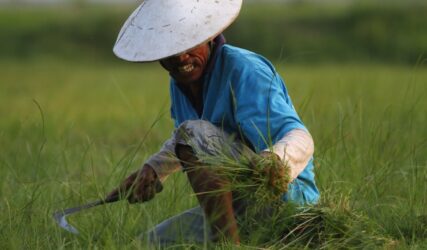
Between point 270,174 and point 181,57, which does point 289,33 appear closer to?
point 181,57

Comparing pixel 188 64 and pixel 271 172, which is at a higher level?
pixel 188 64

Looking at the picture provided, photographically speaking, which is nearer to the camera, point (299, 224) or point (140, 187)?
point (299, 224)

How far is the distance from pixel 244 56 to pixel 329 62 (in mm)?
9217

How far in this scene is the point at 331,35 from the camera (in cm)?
1302

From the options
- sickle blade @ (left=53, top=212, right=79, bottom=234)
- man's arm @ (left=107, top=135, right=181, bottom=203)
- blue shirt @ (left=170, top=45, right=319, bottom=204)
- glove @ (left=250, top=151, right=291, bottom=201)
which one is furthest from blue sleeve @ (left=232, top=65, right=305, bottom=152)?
sickle blade @ (left=53, top=212, right=79, bottom=234)

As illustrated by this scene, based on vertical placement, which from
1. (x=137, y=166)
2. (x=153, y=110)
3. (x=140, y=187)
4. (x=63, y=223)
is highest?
(x=140, y=187)

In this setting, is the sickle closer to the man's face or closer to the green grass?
the green grass

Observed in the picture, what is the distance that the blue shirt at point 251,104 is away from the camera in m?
3.26

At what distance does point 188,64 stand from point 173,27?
0.49ft

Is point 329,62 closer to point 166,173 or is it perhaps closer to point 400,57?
point 400,57

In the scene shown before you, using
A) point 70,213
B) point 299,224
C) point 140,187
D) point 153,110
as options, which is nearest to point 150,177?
point 140,187

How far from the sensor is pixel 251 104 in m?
3.29

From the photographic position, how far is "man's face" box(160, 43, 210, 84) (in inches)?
131

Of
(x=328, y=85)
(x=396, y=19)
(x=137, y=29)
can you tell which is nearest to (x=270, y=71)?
(x=137, y=29)
